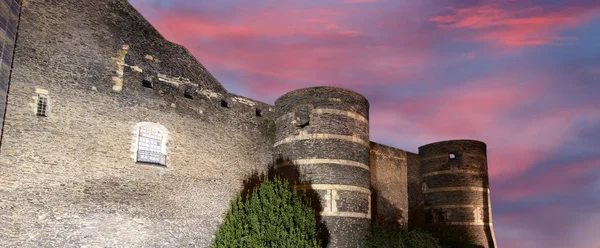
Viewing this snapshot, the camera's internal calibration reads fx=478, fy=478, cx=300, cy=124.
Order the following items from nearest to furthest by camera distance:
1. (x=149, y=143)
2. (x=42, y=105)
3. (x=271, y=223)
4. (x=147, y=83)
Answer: (x=42, y=105), (x=271, y=223), (x=149, y=143), (x=147, y=83)

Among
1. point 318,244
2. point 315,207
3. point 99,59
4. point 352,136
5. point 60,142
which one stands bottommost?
point 318,244

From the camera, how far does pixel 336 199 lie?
17.4 metres

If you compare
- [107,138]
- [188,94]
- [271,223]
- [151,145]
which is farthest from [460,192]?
[107,138]

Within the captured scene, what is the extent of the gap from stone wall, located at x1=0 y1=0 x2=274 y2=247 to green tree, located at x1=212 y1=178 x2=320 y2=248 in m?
2.12

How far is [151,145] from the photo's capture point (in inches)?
631

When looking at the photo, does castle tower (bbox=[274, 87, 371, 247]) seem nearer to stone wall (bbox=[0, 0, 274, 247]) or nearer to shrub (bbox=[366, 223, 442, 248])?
shrub (bbox=[366, 223, 442, 248])

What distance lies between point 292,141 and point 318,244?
4405 millimetres

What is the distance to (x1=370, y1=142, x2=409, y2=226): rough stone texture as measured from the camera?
24438mm

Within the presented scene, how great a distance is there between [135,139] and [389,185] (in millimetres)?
14252

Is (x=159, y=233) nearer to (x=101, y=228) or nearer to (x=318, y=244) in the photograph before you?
(x=101, y=228)

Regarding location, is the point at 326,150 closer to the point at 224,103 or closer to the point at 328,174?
the point at 328,174

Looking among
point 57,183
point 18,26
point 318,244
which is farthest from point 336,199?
point 18,26

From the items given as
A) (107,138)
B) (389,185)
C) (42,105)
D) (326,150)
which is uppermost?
(42,105)

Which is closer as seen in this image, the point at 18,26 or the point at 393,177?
the point at 18,26
